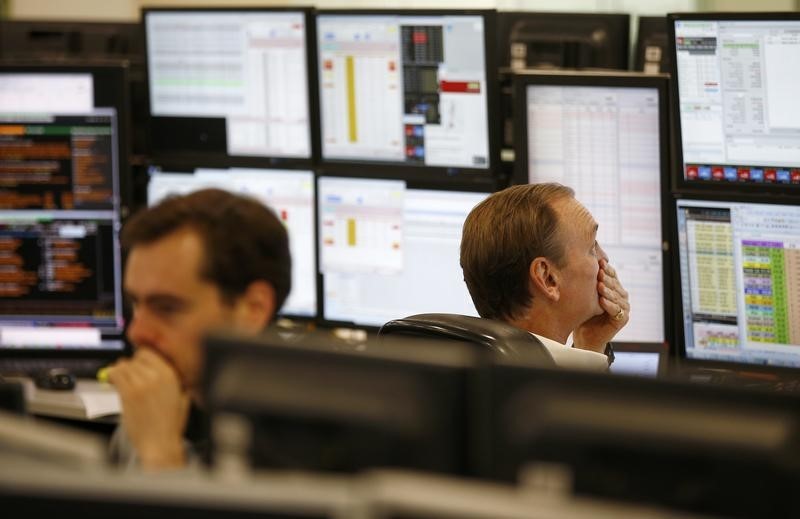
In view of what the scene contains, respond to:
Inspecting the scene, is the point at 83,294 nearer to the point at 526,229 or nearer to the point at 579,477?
the point at 526,229

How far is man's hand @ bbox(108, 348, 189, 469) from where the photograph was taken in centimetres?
161

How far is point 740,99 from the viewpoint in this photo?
2.57m

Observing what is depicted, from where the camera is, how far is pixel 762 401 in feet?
3.41

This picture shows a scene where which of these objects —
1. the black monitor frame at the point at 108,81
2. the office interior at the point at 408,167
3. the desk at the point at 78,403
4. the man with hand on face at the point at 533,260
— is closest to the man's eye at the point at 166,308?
the office interior at the point at 408,167

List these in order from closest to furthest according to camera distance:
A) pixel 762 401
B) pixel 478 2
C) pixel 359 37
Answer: pixel 762 401 < pixel 359 37 < pixel 478 2

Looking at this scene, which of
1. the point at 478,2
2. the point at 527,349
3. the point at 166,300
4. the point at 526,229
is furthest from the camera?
the point at 478,2

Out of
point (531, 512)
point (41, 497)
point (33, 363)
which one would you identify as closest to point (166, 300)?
point (41, 497)

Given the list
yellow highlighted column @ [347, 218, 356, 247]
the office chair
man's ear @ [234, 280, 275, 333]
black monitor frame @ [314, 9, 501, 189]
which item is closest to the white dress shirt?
the office chair

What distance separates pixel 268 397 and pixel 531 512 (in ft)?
1.06

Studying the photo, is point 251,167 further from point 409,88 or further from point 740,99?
point 740,99

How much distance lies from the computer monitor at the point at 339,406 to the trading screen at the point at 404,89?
1.85 meters

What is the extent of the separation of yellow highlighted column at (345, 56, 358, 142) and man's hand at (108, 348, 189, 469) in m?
1.49

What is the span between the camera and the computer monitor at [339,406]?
1.11m

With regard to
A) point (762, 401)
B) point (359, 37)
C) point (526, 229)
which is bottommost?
point (762, 401)
